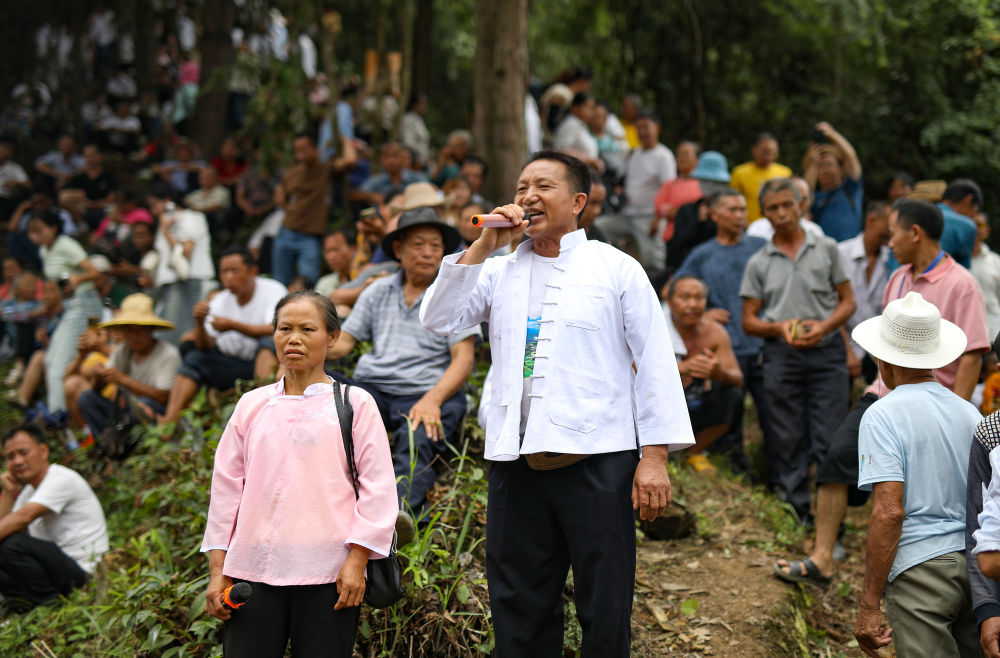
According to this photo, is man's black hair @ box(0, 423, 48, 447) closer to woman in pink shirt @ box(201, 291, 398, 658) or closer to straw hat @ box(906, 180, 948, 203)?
woman in pink shirt @ box(201, 291, 398, 658)

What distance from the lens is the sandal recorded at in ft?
15.3

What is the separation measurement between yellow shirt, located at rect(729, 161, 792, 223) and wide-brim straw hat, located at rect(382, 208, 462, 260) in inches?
180

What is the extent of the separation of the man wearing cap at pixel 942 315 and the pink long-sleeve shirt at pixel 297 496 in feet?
8.09

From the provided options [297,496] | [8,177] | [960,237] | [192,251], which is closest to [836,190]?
[960,237]

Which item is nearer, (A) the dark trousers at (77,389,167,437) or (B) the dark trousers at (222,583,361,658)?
(B) the dark trousers at (222,583,361,658)

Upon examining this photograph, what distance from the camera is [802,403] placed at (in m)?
5.65

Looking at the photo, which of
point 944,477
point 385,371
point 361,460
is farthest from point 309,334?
point 944,477

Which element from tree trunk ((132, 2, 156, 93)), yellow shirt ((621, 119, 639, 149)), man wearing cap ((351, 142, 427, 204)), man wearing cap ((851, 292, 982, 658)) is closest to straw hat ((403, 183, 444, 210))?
man wearing cap ((351, 142, 427, 204))

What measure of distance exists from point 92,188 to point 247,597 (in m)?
11.4

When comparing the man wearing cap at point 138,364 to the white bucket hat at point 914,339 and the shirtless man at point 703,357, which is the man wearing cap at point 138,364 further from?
the white bucket hat at point 914,339

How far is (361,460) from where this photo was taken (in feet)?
10.4

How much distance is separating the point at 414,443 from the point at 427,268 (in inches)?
39.3

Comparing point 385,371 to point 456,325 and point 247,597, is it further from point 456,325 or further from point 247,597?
point 247,597

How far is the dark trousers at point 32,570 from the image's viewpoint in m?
5.95
